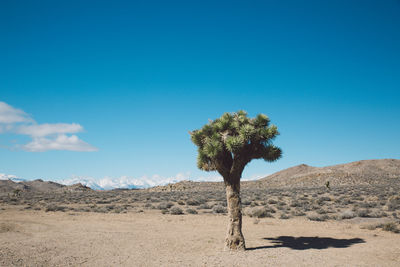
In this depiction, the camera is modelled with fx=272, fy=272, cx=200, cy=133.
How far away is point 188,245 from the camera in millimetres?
12062

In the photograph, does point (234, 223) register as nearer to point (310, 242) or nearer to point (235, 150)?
point (235, 150)

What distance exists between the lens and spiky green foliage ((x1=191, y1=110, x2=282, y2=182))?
1078 centimetres

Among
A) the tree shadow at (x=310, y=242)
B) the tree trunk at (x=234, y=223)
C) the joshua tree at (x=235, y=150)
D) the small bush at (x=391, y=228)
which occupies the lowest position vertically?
the tree shadow at (x=310, y=242)

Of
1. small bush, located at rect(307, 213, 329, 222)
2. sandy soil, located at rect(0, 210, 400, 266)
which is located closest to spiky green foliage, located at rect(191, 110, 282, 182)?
sandy soil, located at rect(0, 210, 400, 266)

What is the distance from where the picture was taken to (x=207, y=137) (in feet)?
38.1

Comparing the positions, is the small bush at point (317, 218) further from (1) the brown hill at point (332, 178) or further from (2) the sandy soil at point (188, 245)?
(1) the brown hill at point (332, 178)

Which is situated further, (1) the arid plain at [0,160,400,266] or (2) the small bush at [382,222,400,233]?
(2) the small bush at [382,222,400,233]

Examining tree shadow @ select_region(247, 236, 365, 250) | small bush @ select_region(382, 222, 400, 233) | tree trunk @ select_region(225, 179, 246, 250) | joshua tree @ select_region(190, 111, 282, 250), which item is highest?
joshua tree @ select_region(190, 111, 282, 250)

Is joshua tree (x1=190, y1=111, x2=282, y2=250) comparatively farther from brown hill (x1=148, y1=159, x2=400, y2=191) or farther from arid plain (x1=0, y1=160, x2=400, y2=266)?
brown hill (x1=148, y1=159, x2=400, y2=191)

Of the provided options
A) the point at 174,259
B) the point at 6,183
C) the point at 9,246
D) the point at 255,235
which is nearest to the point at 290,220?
the point at 255,235

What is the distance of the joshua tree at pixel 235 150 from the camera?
10.8 metres

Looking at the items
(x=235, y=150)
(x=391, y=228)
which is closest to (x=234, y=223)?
(x=235, y=150)

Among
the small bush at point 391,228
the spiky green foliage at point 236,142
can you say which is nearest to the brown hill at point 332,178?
the small bush at point 391,228

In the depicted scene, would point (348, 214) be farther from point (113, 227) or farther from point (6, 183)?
Answer: point (6, 183)
